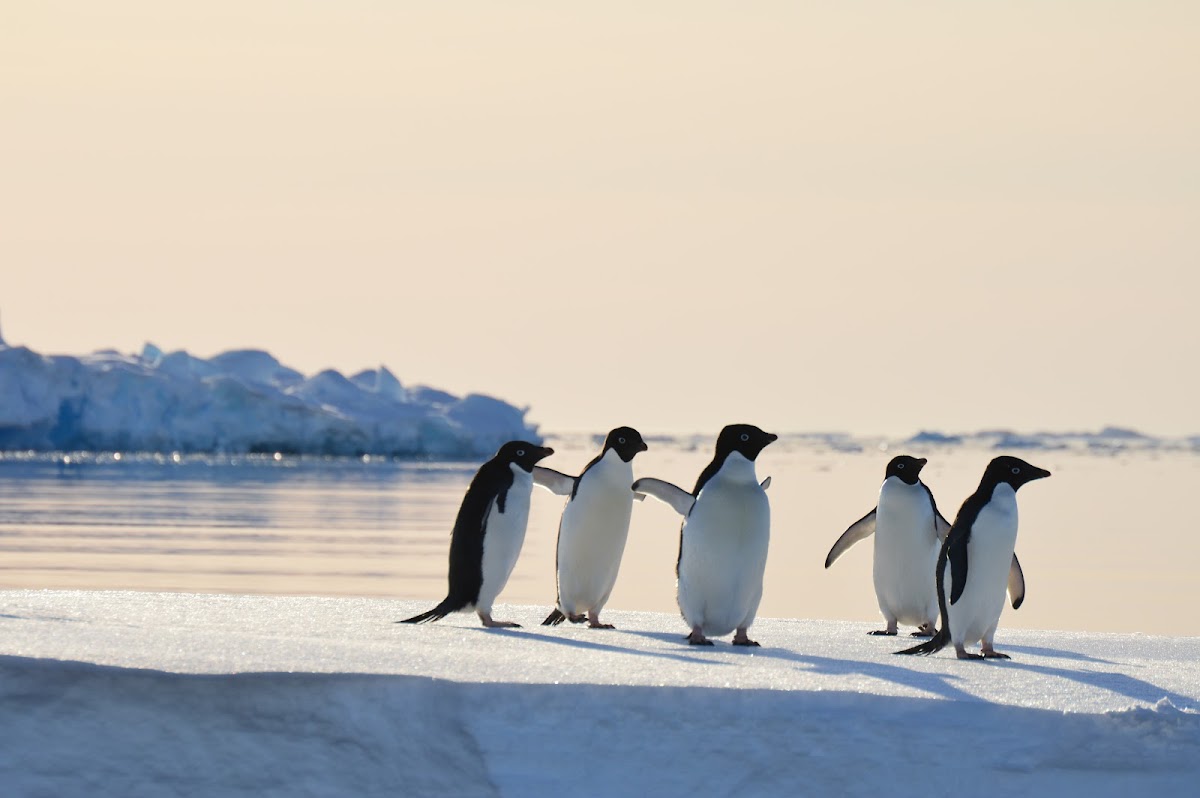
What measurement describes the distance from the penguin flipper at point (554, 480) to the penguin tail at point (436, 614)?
0.84 metres

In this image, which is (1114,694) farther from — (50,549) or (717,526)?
(50,549)

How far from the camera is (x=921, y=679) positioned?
518cm

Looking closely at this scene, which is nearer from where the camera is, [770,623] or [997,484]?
[997,484]

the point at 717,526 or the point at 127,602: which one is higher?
the point at 717,526

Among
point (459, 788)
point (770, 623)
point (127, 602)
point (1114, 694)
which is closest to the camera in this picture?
point (459, 788)

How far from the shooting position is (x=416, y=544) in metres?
18.3

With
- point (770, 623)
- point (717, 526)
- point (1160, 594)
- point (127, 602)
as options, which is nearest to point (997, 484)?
point (717, 526)

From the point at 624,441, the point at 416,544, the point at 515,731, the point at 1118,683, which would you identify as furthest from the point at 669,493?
the point at 416,544

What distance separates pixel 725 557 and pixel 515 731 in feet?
6.73

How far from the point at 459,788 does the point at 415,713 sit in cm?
26

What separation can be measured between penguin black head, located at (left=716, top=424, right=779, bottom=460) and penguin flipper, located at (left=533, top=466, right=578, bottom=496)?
3.62ft

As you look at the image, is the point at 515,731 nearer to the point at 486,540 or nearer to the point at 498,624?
the point at 498,624

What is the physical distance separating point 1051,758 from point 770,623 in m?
3.16

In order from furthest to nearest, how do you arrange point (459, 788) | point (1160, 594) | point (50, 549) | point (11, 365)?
point (11, 365)
point (50, 549)
point (1160, 594)
point (459, 788)
